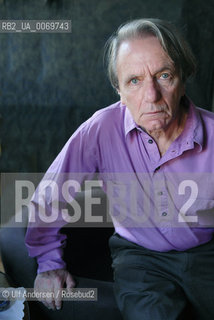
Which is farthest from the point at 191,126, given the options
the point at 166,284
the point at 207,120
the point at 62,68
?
the point at 62,68

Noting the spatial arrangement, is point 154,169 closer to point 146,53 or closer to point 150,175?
point 150,175

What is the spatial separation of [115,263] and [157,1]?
1.06 meters

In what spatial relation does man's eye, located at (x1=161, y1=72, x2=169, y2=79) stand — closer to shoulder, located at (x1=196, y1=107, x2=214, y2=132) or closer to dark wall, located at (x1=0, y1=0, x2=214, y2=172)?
shoulder, located at (x1=196, y1=107, x2=214, y2=132)

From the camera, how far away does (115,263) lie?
4.14 ft

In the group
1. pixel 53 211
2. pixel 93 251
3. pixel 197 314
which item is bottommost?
pixel 197 314

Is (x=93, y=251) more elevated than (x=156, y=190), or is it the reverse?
(x=156, y=190)

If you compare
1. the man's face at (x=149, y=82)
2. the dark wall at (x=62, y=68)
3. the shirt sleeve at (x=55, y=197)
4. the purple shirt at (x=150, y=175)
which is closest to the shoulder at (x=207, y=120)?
the purple shirt at (x=150, y=175)

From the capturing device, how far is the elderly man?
108cm

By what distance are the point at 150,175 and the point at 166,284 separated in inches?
11.8

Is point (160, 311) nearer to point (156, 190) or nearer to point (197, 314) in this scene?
point (197, 314)

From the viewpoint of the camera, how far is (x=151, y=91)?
1067mm

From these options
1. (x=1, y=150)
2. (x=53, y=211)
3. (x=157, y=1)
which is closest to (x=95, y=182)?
(x=53, y=211)

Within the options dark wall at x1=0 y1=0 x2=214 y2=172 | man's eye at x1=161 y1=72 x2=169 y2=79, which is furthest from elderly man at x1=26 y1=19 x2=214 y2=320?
dark wall at x1=0 y1=0 x2=214 y2=172

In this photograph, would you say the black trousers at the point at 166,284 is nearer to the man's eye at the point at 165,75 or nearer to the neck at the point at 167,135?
the neck at the point at 167,135
